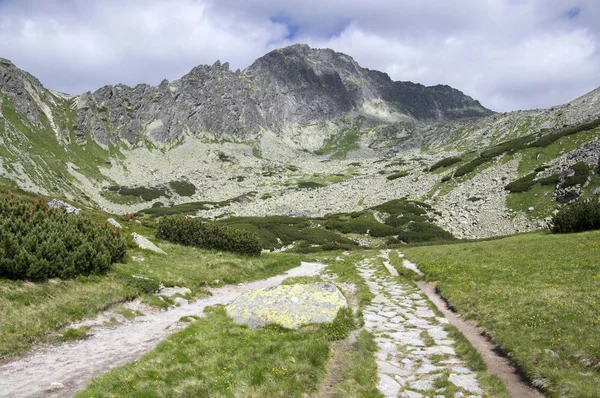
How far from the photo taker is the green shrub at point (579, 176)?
1895 inches

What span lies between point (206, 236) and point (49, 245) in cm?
1560

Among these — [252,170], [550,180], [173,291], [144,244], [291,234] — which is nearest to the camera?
[173,291]

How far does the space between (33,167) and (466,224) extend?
131946mm

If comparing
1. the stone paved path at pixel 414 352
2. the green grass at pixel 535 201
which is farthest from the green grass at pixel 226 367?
the green grass at pixel 535 201

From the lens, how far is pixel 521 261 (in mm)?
19891

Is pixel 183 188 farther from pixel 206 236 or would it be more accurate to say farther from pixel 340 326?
pixel 340 326

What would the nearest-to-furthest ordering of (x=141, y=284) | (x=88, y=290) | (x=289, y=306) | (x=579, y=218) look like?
(x=289, y=306)
(x=88, y=290)
(x=141, y=284)
(x=579, y=218)

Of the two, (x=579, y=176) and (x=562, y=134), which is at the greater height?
(x=562, y=134)

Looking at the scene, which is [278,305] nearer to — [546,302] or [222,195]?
[546,302]

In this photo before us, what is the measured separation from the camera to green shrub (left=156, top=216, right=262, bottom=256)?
2905 cm

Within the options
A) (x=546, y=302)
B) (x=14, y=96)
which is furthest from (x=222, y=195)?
(x=546, y=302)

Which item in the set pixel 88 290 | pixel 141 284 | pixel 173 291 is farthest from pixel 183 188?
pixel 88 290

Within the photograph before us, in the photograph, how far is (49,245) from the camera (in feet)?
45.9

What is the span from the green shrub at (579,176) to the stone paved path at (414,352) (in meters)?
45.7
